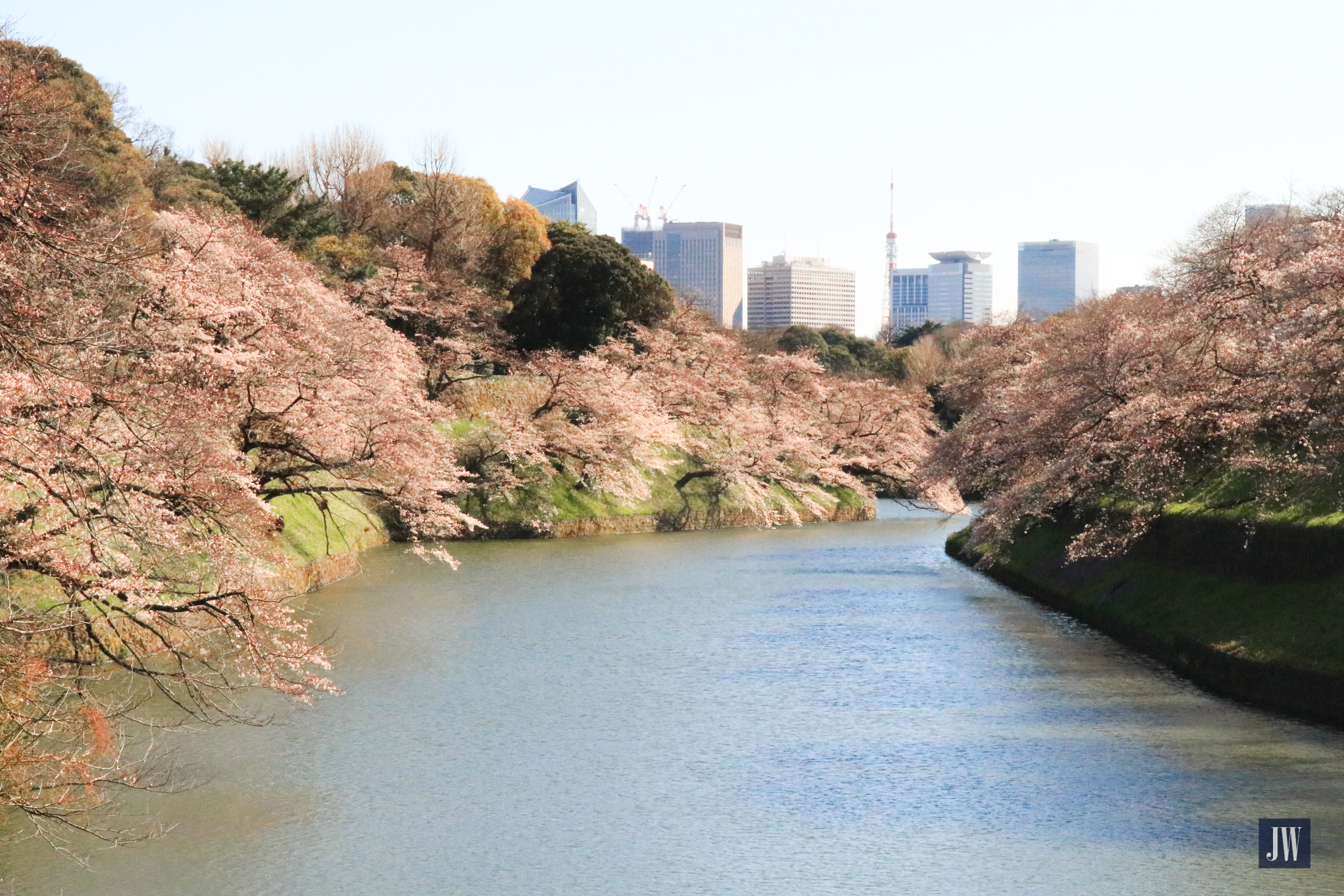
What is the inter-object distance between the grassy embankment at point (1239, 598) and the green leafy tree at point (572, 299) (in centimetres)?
3013

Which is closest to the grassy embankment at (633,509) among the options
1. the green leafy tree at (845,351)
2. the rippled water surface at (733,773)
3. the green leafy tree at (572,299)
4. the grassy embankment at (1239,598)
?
the green leafy tree at (572,299)

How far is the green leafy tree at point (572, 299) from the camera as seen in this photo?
5625 centimetres

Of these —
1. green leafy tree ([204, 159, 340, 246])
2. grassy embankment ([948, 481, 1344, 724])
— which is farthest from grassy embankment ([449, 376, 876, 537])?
grassy embankment ([948, 481, 1344, 724])

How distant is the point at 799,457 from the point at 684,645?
3344cm

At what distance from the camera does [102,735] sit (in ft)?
43.8

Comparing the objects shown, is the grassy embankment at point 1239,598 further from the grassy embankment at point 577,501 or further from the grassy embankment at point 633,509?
the grassy embankment at point 577,501

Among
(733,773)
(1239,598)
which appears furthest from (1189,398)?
(733,773)

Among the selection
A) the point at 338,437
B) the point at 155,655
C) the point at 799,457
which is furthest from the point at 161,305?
the point at 799,457

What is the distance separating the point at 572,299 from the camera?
5666cm

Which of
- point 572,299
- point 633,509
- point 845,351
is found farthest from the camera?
point 845,351

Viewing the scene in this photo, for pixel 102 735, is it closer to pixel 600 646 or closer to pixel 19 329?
pixel 19 329

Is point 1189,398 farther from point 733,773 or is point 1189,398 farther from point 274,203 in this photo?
point 274,203

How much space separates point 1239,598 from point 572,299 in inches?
1492

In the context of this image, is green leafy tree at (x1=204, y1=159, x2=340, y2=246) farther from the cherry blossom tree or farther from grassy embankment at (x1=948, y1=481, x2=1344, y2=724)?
grassy embankment at (x1=948, y1=481, x2=1344, y2=724)
